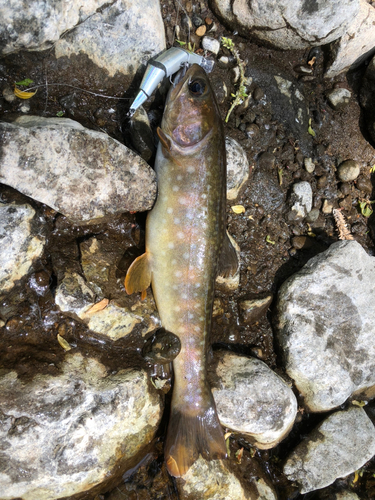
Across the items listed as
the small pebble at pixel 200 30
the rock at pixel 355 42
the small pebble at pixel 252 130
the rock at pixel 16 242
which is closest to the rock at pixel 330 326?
the small pebble at pixel 252 130

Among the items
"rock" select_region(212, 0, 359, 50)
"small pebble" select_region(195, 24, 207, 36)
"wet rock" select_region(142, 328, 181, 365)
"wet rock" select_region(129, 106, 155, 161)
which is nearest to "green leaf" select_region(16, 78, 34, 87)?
"wet rock" select_region(129, 106, 155, 161)

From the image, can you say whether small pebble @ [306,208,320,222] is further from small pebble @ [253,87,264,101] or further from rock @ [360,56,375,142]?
small pebble @ [253,87,264,101]

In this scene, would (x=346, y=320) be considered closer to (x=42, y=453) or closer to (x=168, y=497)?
(x=168, y=497)

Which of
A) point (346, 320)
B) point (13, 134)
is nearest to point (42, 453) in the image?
point (13, 134)

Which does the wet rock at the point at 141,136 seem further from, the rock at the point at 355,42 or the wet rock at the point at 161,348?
the rock at the point at 355,42

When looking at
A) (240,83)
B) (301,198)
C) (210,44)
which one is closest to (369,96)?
Result: (301,198)

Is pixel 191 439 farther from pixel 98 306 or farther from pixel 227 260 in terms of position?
pixel 227 260

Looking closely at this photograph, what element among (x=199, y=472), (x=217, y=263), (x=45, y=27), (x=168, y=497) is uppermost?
(x=45, y=27)
